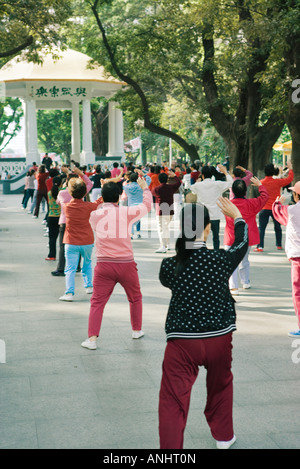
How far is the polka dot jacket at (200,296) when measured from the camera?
413 centimetres

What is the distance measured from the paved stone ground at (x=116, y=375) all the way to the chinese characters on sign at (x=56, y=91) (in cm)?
2854

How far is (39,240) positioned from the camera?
16500 mm

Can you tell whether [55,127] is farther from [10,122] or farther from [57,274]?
[57,274]

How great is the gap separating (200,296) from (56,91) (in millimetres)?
35273

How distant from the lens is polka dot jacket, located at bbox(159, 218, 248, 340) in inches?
163

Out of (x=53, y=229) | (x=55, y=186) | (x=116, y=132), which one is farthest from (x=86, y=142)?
(x=53, y=229)

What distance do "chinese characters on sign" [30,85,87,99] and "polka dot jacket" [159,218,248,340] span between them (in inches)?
1378

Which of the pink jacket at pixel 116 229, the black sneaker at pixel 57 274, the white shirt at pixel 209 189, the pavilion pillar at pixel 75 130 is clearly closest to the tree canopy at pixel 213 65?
the white shirt at pixel 209 189

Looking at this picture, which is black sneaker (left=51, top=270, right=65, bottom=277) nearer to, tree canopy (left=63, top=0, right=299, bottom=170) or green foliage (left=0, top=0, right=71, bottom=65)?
green foliage (left=0, top=0, right=71, bottom=65)

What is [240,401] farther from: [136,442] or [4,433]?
[4,433]

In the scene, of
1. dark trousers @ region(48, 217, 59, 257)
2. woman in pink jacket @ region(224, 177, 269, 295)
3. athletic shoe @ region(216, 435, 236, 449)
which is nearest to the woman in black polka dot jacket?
athletic shoe @ region(216, 435, 236, 449)

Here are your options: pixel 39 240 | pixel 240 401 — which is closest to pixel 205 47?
pixel 39 240

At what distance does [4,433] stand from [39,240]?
465 inches

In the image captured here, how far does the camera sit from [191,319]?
163 inches
